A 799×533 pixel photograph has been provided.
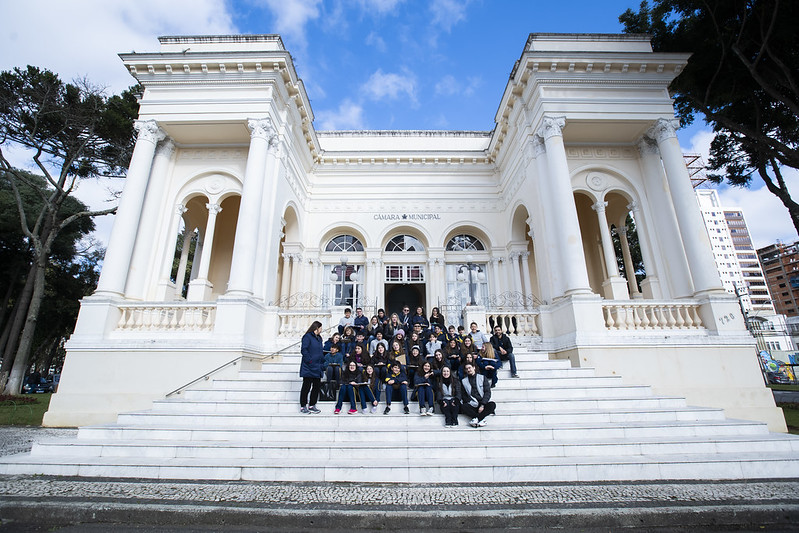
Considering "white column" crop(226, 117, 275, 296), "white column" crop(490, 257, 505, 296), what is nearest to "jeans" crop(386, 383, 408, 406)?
"white column" crop(226, 117, 275, 296)

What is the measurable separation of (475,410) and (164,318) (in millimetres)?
8450

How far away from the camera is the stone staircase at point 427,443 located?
14.4ft

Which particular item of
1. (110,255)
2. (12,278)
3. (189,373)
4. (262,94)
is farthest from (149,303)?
(12,278)

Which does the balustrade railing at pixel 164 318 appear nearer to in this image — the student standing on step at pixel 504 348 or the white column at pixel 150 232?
the white column at pixel 150 232

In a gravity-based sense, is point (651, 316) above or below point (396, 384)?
above

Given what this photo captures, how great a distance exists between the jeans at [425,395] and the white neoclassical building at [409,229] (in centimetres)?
466

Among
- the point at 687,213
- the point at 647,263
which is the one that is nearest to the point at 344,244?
the point at 647,263

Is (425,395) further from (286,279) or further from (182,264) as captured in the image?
(182,264)

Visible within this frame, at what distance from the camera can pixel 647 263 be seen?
39.3 ft

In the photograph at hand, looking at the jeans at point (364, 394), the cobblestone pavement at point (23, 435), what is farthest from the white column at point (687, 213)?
the cobblestone pavement at point (23, 435)

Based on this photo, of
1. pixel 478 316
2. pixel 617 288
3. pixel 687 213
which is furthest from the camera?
pixel 617 288

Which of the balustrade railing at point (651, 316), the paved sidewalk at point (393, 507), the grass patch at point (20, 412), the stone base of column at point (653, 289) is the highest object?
the stone base of column at point (653, 289)

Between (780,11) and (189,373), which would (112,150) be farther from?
(780,11)

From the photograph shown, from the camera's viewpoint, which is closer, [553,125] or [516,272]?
[553,125]
